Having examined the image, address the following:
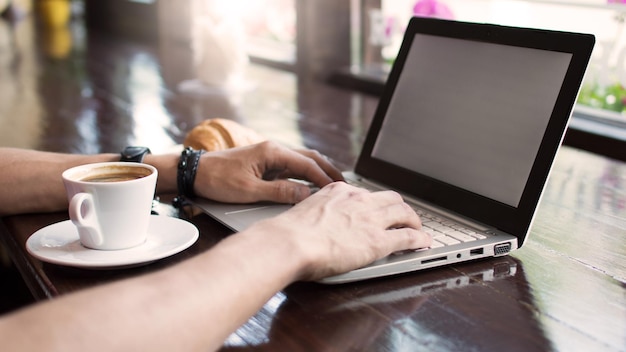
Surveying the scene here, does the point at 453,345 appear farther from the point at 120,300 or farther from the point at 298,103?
the point at 298,103

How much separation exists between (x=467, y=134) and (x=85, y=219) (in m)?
0.46

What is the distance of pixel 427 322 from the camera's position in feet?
2.08

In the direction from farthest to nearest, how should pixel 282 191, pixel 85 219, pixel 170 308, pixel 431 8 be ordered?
pixel 431 8
pixel 282 191
pixel 85 219
pixel 170 308

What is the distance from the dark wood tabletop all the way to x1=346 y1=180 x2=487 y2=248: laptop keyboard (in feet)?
0.10

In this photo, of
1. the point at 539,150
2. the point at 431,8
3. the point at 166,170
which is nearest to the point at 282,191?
the point at 166,170

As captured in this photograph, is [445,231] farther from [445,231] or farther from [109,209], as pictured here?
[109,209]

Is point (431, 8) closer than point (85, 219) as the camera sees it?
No

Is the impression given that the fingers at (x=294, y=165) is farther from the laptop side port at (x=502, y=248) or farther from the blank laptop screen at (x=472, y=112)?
the laptop side port at (x=502, y=248)

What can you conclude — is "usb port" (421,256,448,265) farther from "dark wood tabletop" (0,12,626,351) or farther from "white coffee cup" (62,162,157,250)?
"white coffee cup" (62,162,157,250)

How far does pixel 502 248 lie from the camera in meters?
0.77

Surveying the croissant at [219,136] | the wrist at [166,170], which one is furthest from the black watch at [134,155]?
the croissant at [219,136]

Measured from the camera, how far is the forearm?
1.64 feet

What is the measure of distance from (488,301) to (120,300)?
34cm

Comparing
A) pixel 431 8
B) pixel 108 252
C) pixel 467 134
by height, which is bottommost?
pixel 108 252
